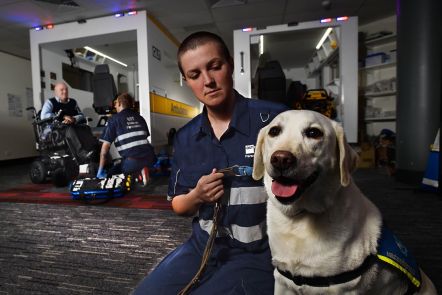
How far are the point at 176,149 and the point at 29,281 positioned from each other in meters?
1.14

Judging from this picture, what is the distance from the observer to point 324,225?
2.62 feet

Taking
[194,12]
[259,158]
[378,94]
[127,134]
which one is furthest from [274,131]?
[378,94]

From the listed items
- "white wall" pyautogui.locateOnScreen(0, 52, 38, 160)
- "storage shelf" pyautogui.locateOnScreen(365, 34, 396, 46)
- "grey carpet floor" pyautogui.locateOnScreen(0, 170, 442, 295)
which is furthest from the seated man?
"storage shelf" pyautogui.locateOnScreen(365, 34, 396, 46)

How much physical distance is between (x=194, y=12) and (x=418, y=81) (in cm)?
429

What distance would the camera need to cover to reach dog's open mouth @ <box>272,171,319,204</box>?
0.78 m

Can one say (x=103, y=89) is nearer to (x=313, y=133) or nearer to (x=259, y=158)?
(x=259, y=158)

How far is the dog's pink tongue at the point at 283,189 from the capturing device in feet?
2.55

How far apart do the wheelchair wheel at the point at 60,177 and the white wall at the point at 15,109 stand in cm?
483

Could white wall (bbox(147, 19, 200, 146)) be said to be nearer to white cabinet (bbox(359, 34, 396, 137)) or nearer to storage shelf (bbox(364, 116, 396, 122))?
white cabinet (bbox(359, 34, 396, 137))

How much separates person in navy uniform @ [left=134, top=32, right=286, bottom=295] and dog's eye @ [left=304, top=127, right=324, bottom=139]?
31cm

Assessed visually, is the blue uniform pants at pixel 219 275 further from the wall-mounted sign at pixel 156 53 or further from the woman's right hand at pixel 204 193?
the wall-mounted sign at pixel 156 53

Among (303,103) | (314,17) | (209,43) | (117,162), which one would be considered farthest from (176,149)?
(314,17)

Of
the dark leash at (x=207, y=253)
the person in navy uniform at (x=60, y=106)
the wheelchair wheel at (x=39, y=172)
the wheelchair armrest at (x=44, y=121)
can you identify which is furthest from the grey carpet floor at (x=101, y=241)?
the person in navy uniform at (x=60, y=106)

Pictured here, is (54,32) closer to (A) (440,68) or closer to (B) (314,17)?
(B) (314,17)
